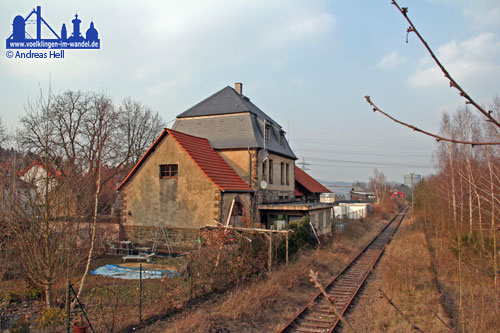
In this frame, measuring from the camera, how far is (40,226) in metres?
9.12

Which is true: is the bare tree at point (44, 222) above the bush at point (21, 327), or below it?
above

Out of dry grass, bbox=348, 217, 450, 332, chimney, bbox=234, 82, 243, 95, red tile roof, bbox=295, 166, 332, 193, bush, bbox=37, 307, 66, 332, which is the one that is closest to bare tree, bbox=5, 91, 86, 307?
bush, bbox=37, 307, 66, 332

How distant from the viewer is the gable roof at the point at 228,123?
22.8 meters

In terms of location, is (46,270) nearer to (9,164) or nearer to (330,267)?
(9,164)

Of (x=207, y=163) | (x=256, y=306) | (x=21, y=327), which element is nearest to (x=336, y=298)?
(x=256, y=306)

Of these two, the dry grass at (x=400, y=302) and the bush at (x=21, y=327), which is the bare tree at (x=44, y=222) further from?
the dry grass at (x=400, y=302)

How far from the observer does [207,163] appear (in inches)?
785

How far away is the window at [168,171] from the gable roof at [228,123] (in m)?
4.13

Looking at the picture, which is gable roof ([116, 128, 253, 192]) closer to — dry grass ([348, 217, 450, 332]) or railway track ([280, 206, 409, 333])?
railway track ([280, 206, 409, 333])

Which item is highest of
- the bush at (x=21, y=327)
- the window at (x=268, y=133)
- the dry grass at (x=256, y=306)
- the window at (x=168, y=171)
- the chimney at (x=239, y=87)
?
the chimney at (x=239, y=87)

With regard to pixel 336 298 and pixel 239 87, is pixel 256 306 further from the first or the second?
pixel 239 87

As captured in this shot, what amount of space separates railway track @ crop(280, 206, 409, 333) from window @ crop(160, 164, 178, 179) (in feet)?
34.2

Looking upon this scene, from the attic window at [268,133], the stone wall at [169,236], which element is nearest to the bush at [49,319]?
the stone wall at [169,236]

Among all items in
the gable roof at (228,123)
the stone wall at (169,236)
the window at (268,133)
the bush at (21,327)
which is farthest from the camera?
the window at (268,133)
